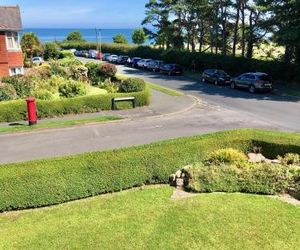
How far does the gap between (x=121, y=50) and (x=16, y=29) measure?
41442mm

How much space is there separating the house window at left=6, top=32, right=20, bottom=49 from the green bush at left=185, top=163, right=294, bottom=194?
28434mm

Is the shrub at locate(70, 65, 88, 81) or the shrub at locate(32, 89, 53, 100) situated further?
the shrub at locate(70, 65, 88, 81)

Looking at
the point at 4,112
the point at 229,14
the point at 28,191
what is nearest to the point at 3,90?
the point at 4,112

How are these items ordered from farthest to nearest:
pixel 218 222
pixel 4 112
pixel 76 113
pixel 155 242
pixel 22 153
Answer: pixel 76 113, pixel 4 112, pixel 22 153, pixel 218 222, pixel 155 242

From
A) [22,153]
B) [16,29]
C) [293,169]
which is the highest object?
[16,29]

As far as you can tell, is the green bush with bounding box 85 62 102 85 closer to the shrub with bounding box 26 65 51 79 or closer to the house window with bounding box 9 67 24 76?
the shrub with bounding box 26 65 51 79

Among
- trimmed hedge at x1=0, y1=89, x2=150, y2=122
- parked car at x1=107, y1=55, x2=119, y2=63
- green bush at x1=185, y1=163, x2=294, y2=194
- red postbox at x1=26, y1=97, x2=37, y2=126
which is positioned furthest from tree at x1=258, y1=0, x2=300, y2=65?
parked car at x1=107, y1=55, x2=119, y2=63

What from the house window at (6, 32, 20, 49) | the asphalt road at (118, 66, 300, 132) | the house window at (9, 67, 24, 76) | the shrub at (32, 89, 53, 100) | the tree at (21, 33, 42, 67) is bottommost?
the asphalt road at (118, 66, 300, 132)

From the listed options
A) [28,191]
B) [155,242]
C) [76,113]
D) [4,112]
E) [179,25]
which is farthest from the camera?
[179,25]

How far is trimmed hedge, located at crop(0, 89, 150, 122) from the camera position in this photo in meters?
24.1

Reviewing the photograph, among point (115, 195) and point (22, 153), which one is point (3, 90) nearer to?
point (22, 153)

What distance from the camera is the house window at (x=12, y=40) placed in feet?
119

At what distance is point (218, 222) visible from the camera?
10047mm

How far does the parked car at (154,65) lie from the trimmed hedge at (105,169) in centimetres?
3952
